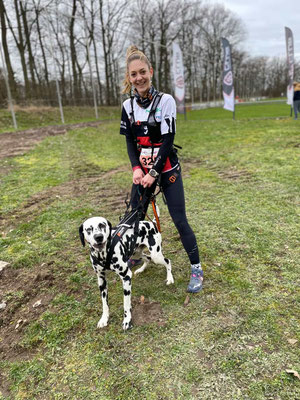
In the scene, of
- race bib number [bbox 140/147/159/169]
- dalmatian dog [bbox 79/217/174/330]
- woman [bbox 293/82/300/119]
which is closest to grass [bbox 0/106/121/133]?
woman [bbox 293/82/300/119]

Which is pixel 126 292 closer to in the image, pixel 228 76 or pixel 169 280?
pixel 169 280

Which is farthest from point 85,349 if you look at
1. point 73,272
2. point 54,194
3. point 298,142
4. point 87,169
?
point 298,142

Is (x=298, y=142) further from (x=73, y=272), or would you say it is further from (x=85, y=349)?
(x=85, y=349)

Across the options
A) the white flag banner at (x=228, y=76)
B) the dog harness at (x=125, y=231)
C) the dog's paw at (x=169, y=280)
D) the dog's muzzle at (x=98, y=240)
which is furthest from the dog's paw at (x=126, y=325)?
the white flag banner at (x=228, y=76)

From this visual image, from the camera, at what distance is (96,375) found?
2.48 meters

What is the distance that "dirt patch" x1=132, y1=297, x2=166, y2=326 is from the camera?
304 cm

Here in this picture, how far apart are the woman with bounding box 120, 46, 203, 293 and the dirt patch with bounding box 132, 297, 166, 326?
1.61 ft

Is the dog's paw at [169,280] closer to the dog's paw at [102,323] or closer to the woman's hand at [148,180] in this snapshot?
the dog's paw at [102,323]

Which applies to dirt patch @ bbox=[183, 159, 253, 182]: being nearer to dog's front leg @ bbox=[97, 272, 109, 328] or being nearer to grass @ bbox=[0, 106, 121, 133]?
dog's front leg @ bbox=[97, 272, 109, 328]

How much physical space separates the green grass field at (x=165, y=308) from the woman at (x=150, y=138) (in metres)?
0.60

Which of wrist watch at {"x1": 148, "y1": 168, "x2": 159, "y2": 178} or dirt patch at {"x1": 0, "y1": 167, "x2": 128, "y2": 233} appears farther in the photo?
dirt patch at {"x1": 0, "y1": 167, "x2": 128, "y2": 233}

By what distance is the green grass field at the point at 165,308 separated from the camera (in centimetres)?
239

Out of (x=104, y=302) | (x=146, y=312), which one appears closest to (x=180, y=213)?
(x=146, y=312)

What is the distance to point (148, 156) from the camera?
3184 millimetres
